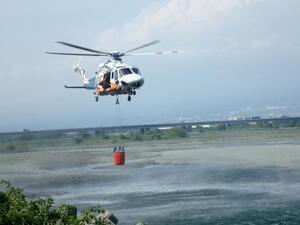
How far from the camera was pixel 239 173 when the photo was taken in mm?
54781

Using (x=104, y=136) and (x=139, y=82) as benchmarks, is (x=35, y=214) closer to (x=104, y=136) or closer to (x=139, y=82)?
(x=139, y=82)

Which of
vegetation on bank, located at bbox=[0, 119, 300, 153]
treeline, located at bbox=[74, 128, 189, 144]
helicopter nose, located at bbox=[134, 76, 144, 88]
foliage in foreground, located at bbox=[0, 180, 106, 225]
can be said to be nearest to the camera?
foliage in foreground, located at bbox=[0, 180, 106, 225]

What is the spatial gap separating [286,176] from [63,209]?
3824 cm

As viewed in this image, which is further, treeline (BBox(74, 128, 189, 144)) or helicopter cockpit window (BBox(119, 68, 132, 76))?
treeline (BBox(74, 128, 189, 144))

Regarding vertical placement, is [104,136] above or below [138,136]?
above

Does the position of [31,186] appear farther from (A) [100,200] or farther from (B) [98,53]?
(B) [98,53]

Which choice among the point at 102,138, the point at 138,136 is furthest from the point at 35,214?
the point at 102,138

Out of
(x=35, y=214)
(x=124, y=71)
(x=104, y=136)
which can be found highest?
(x=124, y=71)

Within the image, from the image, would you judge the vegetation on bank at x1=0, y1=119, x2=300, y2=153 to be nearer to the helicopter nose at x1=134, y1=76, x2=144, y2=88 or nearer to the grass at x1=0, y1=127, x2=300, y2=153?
the grass at x1=0, y1=127, x2=300, y2=153

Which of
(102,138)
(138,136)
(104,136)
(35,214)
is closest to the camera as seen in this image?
(35,214)

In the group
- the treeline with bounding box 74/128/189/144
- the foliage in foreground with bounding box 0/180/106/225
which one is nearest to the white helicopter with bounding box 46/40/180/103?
the foliage in foreground with bounding box 0/180/106/225

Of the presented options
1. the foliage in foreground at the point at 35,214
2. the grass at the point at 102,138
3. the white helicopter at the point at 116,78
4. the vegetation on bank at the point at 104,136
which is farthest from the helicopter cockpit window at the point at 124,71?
the grass at the point at 102,138

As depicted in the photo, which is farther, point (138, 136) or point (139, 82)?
point (138, 136)

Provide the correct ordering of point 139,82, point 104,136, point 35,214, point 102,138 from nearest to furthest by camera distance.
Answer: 1. point 35,214
2. point 139,82
3. point 102,138
4. point 104,136
